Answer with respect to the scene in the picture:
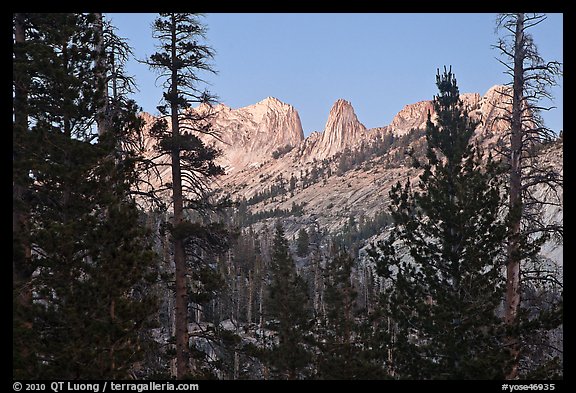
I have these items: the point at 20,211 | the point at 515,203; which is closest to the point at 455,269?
the point at 515,203

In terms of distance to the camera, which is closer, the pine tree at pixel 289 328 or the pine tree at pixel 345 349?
the pine tree at pixel 345 349

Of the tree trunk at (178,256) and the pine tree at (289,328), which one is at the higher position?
the tree trunk at (178,256)

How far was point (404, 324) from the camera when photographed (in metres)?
13.3

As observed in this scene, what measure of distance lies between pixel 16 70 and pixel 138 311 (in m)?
5.42

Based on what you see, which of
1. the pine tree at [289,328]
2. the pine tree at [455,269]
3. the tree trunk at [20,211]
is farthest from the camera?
the pine tree at [289,328]

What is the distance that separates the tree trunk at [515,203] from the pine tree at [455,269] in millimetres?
278

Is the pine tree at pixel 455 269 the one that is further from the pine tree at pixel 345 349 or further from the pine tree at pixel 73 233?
the pine tree at pixel 73 233

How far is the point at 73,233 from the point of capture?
9422 millimetres

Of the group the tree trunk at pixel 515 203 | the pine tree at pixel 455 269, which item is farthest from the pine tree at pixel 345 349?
the tree trunk at pixel 515 203

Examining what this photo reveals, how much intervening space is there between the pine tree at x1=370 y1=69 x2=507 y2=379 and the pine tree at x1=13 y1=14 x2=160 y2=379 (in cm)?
636

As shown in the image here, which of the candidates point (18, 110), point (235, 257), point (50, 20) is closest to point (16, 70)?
point (18, 110)

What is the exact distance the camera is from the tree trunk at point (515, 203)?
1208 centimetres

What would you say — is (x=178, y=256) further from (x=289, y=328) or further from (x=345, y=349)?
(x=289, y=328)

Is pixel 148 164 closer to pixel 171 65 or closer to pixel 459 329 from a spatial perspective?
pixel 171 65
